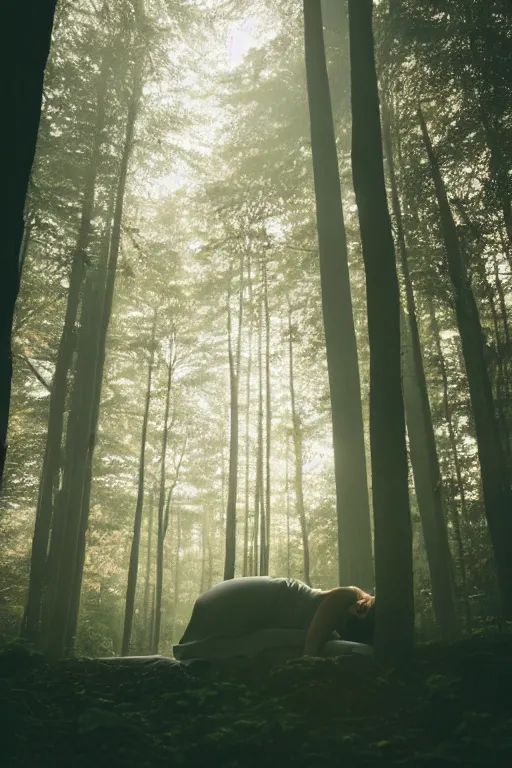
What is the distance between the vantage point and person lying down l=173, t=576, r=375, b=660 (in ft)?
9.91

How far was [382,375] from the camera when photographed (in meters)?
3.07

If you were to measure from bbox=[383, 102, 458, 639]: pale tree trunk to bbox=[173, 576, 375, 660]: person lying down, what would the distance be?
12.5 ft

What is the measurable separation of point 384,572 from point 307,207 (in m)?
Result: 8.74

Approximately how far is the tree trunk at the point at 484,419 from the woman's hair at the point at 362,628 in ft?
7.84

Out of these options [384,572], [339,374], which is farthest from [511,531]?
[384,572]

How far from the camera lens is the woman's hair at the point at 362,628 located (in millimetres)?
2995

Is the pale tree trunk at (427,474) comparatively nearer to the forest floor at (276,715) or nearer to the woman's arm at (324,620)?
the woman's arm at (324,620)

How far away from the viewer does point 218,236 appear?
11883mm

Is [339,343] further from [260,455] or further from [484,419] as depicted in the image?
[260,455]

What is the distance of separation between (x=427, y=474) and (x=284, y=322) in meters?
6.06

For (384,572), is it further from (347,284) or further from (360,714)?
(347,284)

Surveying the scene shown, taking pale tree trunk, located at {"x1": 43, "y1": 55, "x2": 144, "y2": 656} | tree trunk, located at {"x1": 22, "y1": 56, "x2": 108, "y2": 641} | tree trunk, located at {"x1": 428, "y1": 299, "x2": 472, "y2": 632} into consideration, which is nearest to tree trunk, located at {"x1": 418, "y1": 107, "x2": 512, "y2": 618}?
tree trunk, located at {"x1": 428, "y1": 299, "x2": 472, "y2": 632}

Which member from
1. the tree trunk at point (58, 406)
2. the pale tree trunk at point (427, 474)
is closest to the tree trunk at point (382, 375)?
the pale tree trunk at point (427, 474)

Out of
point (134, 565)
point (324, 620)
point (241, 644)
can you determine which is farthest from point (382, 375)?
point (134, 565)
